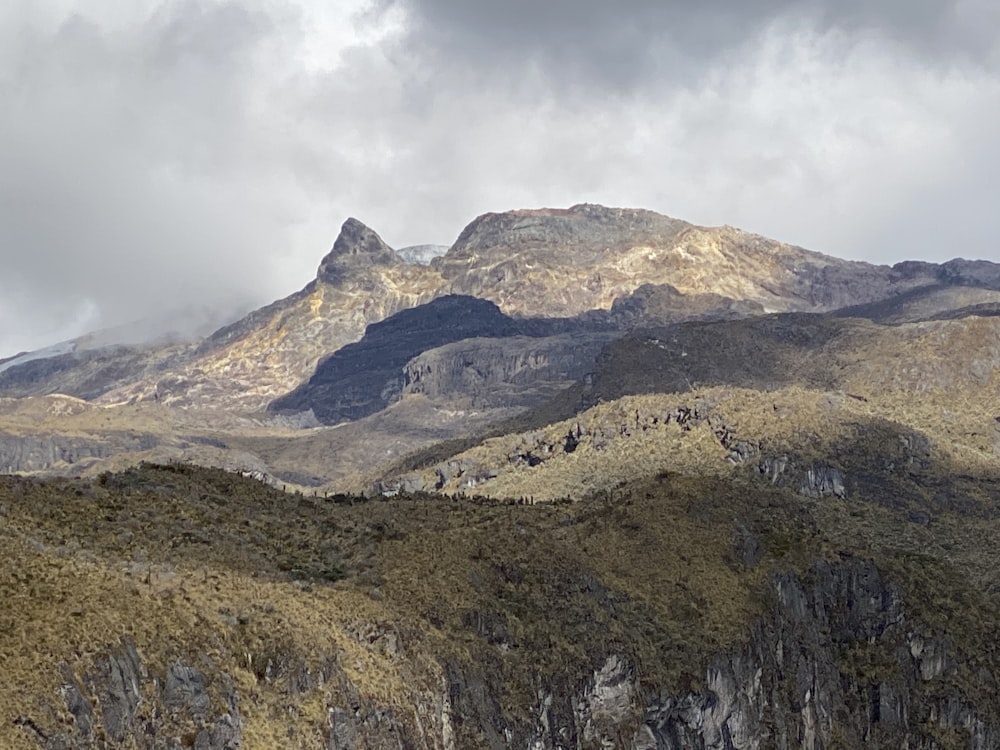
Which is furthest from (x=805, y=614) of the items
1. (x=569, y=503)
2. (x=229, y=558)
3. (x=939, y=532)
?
(x=939, y=532)

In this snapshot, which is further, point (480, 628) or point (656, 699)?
point (656, 699)

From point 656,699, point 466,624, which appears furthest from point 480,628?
point 656,699

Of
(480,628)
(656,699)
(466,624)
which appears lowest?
(656,699)

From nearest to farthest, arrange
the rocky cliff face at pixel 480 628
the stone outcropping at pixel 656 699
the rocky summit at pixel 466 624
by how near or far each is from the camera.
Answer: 1. the stone outcropping at pixel 656 699
2. the rocky summit at pixel 466 624
3. the rocky cliff face at pixel 480 628

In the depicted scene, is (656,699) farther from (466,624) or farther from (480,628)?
→ (466,624)

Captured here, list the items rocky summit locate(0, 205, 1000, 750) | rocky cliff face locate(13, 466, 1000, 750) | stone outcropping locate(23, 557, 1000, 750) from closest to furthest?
stone outcropping locate(23, 557, 1000, 750), rocky summit locate(0, 205, 1000, 750), rocky cliff face locate(13, 466, 1000, 750)

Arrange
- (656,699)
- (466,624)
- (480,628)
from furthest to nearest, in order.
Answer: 1. (656,699)
2. (480,628)
3. (466,624)

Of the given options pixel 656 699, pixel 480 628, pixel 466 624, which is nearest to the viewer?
pixel 466 624

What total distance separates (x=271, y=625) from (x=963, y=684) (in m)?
67.2

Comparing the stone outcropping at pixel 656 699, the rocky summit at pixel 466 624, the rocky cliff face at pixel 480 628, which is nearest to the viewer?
the stone outcropping at pixel 656 699

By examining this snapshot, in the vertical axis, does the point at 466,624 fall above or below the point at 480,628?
above

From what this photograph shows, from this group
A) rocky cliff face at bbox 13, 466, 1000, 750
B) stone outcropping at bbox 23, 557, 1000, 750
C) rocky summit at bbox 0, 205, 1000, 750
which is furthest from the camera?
rocky cliff face at bbox 13, 466, 1000, 750

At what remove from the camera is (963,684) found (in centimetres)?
10888

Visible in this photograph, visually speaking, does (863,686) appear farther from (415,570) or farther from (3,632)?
(3,632)
